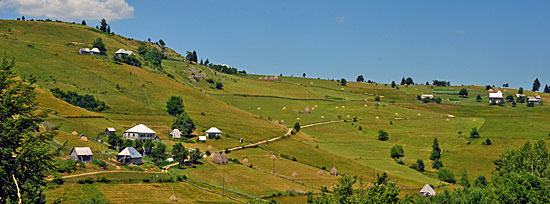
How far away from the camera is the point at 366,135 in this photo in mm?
198375

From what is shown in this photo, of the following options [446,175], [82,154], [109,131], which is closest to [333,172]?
[446,175]

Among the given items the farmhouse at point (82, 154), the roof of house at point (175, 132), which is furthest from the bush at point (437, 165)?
the farmhouse at point (82, 154)

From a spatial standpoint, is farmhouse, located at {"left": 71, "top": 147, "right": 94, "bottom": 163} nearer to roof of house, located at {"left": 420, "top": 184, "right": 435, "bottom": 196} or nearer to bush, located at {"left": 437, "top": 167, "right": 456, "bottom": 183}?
roof of house, located at {"left": 420, "top": 184, "right": 435, "bottom": 196}

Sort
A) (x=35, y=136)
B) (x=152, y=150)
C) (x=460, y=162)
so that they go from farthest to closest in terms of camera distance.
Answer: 1. (x=460, y=162)
2. (x=152, y=150)
3. (x=35, y=136)

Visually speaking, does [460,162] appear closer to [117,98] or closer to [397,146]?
[397,146]

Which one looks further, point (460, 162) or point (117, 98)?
point (117, 98)

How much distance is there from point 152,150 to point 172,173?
19765 mm

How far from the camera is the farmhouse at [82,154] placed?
111 m

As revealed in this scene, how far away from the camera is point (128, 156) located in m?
120

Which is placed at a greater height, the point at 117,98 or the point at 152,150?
the point at 117,98

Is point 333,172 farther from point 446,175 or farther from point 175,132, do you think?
point 175,132

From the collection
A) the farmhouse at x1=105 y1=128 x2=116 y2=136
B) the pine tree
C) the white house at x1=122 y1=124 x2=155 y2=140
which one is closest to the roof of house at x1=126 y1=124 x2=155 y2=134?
the white house at x1=122 y1=124 x2=155 y2=140

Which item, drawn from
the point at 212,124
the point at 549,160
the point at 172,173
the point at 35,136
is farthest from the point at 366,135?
the point at 35,136

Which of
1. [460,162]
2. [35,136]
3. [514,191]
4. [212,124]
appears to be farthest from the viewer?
[212,124]
